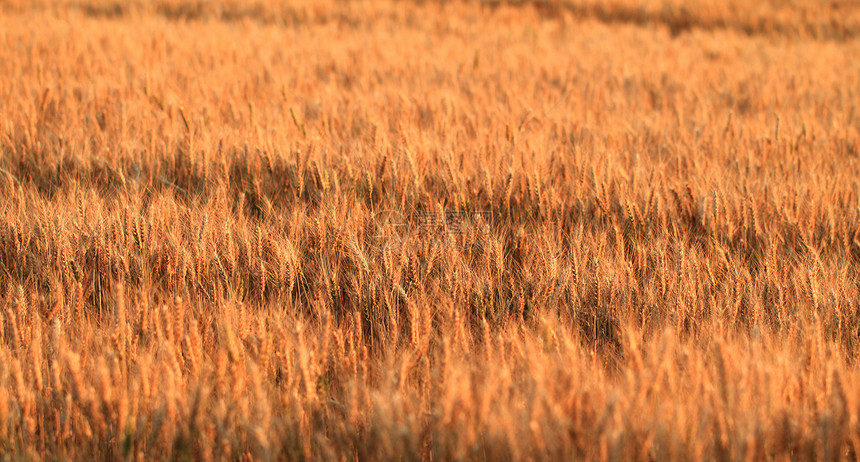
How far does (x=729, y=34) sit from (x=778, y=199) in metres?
6.50

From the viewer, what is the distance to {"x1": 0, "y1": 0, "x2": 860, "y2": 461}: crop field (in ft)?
3.29

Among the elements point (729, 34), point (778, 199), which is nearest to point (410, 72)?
point (778, 199)

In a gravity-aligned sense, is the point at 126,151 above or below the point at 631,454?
above

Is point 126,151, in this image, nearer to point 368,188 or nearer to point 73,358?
point 368,188

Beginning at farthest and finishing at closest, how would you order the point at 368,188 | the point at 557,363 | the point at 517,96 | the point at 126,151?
1. the point at 517,96
2. the point at 126,151
3. the point at 368,188
4. the point at 557,363

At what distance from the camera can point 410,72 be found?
4.46 m

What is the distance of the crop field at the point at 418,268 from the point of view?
3.29 ft

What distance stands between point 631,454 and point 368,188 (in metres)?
1.45

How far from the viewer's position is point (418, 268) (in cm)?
160

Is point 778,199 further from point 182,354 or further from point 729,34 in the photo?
point 729,34

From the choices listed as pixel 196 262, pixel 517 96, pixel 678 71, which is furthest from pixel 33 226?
pixel 678 71

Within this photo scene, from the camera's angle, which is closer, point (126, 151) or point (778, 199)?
point (778, 199)

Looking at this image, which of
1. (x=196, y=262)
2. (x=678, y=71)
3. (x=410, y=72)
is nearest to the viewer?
(x=196, y=262)

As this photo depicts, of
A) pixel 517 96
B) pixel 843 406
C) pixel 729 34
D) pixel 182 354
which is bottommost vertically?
pixel 182 354
